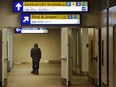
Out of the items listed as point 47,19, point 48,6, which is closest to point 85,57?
point 47,19

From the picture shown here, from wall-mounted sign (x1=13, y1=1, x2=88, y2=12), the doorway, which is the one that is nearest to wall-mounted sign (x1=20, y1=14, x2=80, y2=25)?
wall-mounted sign (x1=13, y1=1, x2=88, y2=12)

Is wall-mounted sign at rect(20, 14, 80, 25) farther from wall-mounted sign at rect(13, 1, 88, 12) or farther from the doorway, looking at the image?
the doorway

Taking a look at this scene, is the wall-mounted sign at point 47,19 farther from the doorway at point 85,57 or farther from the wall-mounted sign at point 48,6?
the doorway at point 85,57

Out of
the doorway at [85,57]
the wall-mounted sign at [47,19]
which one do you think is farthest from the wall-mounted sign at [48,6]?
the doorway at [85,57]

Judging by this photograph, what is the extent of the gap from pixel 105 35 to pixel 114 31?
1440 mm

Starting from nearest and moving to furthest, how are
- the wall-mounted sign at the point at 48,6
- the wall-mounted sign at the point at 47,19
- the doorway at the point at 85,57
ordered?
1. the wall-mounted sign at the point at 48,6
2. the wall-mounted sign at the point at 47,19
3. the doorway at the point at 85,57

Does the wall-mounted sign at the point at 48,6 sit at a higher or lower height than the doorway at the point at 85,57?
higher

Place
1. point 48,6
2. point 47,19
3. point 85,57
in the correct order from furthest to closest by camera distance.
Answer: point 85,57 → point 47,19 → point 48,6

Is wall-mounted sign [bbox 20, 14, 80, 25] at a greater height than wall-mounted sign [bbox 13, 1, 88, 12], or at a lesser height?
lesser

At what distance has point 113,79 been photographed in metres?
8.77

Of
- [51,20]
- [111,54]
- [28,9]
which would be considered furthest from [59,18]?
[111,54]

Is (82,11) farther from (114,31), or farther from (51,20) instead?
(114,31)

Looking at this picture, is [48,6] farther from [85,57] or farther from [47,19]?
[85,57]

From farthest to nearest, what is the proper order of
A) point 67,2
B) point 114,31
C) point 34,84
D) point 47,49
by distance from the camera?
point 47,49
point 34,84
point 67,2
point 114,31
